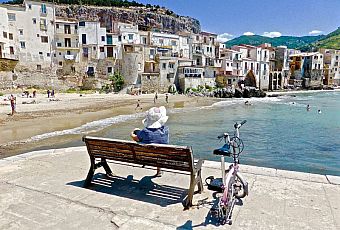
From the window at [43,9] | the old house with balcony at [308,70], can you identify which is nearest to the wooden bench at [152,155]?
the window at [43,9]

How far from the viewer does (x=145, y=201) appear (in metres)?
4.39

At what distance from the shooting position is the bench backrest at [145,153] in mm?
4023

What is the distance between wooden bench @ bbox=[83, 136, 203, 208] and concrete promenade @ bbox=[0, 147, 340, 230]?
15.7 inches

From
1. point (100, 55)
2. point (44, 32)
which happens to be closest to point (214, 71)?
point (100, 55)

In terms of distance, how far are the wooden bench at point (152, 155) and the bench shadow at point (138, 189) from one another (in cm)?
29

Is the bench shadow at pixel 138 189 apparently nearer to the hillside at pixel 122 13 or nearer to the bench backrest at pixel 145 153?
the bench backrest at pixel 145 153

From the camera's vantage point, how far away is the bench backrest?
13.2 ft

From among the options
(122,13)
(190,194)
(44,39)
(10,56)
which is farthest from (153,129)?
(122,13)

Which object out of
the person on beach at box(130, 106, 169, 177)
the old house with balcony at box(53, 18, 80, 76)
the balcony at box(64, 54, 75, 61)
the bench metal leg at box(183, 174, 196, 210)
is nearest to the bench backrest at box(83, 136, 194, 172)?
the bench metal leg at box(183, 174, 196, 210)

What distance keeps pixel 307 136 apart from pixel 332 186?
15217 mm

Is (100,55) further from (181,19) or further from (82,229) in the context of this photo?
(181,19)

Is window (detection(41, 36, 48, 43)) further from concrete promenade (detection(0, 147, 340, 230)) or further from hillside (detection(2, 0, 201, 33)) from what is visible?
concrete promenade (detection(0, 147, 340, 230))

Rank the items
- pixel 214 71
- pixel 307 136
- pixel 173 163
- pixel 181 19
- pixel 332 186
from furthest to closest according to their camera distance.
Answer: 1. pixel 181 19
2. pixel 214 71
3. pixel 307 136
4. pixel 332 186
5. pixel 173 163

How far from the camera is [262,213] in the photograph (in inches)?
154
